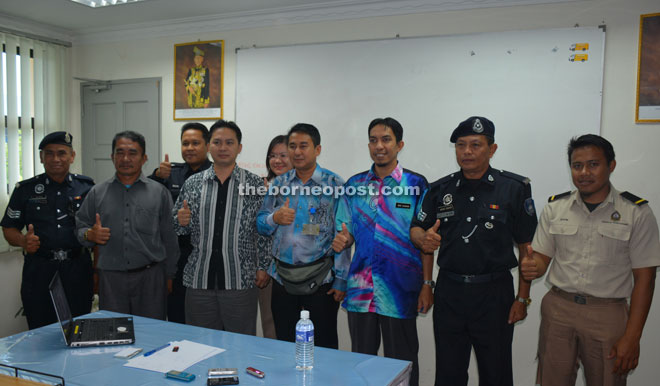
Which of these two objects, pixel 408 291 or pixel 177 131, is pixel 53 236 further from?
pixel 408 291

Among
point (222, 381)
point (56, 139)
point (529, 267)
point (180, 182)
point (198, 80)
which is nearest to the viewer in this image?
point (222, 381)

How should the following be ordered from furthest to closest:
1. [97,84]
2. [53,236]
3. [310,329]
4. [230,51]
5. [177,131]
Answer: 1. [97,84]
2. [177,131]
3. [230,51]
4. [53,236]
5. [310,329]

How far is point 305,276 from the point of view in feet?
8.70

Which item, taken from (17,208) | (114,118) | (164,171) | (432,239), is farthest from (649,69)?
(114,118)

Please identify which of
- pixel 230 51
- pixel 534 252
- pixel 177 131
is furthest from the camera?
pixel 177 131

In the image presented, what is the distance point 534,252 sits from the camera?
2.44 meters

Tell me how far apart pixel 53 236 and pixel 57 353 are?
1.64 metres

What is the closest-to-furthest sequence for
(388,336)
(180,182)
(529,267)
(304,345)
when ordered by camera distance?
(304,345) < (529,267) < (388,336) < (180,182)

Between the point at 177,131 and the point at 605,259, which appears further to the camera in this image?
the point at 177,131

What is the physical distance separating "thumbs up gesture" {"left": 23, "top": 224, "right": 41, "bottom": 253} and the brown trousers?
132 inches

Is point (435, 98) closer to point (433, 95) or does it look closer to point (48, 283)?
point (433, 95)

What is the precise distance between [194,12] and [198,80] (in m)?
0.62

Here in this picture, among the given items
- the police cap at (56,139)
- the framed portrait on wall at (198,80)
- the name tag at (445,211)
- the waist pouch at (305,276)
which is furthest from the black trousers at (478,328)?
the framed portrait on wall at (198,80)

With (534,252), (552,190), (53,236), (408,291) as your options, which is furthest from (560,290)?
(53,236)
